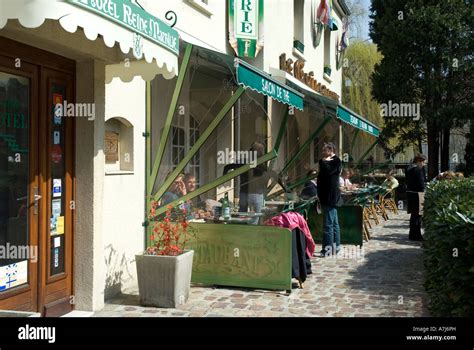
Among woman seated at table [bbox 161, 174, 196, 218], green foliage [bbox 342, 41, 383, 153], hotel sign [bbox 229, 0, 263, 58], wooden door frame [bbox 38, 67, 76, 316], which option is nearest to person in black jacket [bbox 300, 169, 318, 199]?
woman seated at table [bbox 161, 174, 196, 218]

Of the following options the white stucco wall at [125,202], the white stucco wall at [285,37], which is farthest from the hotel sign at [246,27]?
the white stucco wall at [125,202]

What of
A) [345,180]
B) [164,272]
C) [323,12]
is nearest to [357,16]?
[323,12]

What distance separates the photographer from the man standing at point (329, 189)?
27.0ft

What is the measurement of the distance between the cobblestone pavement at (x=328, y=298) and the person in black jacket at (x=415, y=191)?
2192mm

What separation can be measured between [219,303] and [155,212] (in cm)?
139

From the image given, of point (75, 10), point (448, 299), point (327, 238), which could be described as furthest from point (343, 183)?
point (75, 10)

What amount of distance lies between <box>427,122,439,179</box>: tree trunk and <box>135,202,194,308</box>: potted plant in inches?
613

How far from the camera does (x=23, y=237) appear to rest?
4652mm

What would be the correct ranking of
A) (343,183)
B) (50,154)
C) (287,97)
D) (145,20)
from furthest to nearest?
(343,183) < (287,97) < (50,154) < (145,20)

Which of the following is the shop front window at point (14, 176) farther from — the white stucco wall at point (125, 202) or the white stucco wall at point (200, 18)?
the white stucco wall at point (200, 18)

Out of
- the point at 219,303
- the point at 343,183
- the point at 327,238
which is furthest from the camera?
the point at 343,183

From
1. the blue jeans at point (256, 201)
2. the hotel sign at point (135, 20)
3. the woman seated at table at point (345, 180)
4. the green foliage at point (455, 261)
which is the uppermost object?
the hotel sign at point (135, 20)

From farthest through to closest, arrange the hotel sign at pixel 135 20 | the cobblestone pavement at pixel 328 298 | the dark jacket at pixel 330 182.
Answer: the dark jacket at pixel 330 182 → the cobblestone pavement at pixel 328 298 → the hotel sign at pixel 135 20
